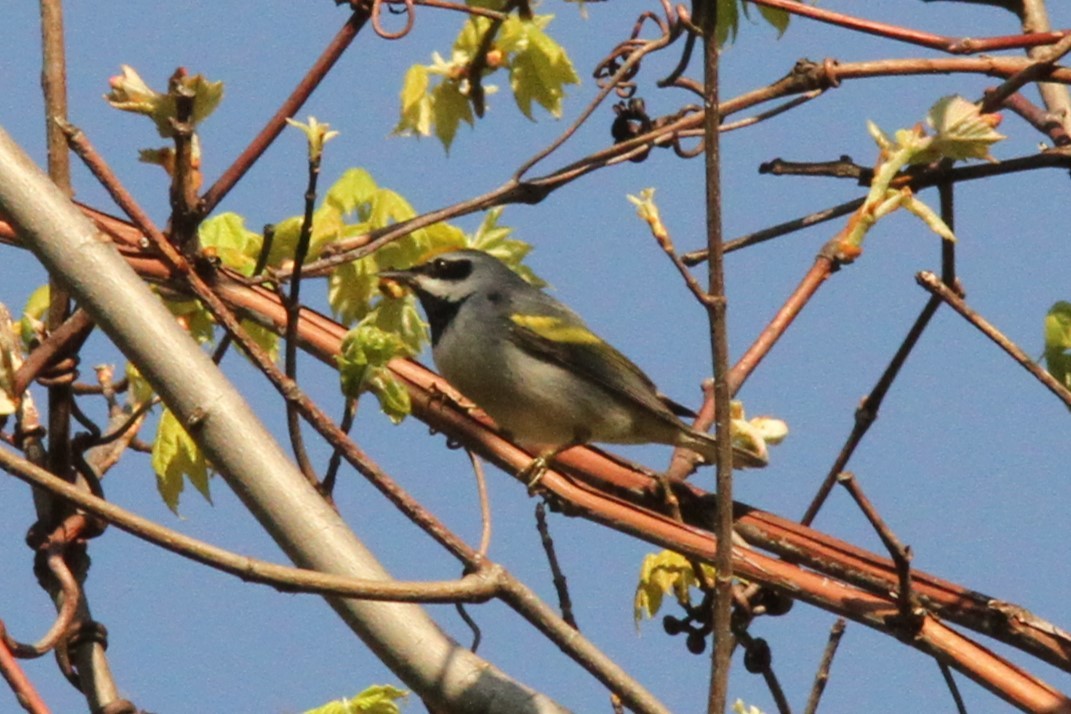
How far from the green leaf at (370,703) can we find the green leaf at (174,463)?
3.06ft

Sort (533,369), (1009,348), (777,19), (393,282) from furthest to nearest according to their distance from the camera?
(533,369), (393,282), (777,19), (1009,348)

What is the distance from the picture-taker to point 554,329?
532 centimetres

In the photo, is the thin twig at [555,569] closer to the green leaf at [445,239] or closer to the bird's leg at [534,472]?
the bird's leg at [534,472]

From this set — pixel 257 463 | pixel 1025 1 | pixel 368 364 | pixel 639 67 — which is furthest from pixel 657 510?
pixel 1025 1

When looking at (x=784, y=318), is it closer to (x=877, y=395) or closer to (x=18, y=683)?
(x=877, y=395)

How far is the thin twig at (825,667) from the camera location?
2.95 metres

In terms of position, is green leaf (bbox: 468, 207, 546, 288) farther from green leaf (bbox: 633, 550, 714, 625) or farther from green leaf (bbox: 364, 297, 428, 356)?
green leaf (bbox: 633, 550, 714, 625)

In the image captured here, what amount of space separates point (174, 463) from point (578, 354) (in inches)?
82.2

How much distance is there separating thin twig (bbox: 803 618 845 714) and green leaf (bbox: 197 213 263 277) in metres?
1.62

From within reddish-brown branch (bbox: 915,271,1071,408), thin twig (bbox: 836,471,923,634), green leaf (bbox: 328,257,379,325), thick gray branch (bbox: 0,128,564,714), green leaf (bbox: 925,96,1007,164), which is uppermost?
green leaf (bbox: 925,96,1007,164)

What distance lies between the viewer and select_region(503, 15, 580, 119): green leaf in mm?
4125

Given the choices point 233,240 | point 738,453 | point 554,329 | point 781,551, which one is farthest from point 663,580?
point 554,329

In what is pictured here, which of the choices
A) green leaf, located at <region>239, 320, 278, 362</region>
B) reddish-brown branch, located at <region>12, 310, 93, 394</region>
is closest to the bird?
green leaf, located at <region>239, 320, 278, 362</region>

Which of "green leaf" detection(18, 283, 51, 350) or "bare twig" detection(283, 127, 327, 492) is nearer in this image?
"bare twig" detection(283, 127, 327, 492)
